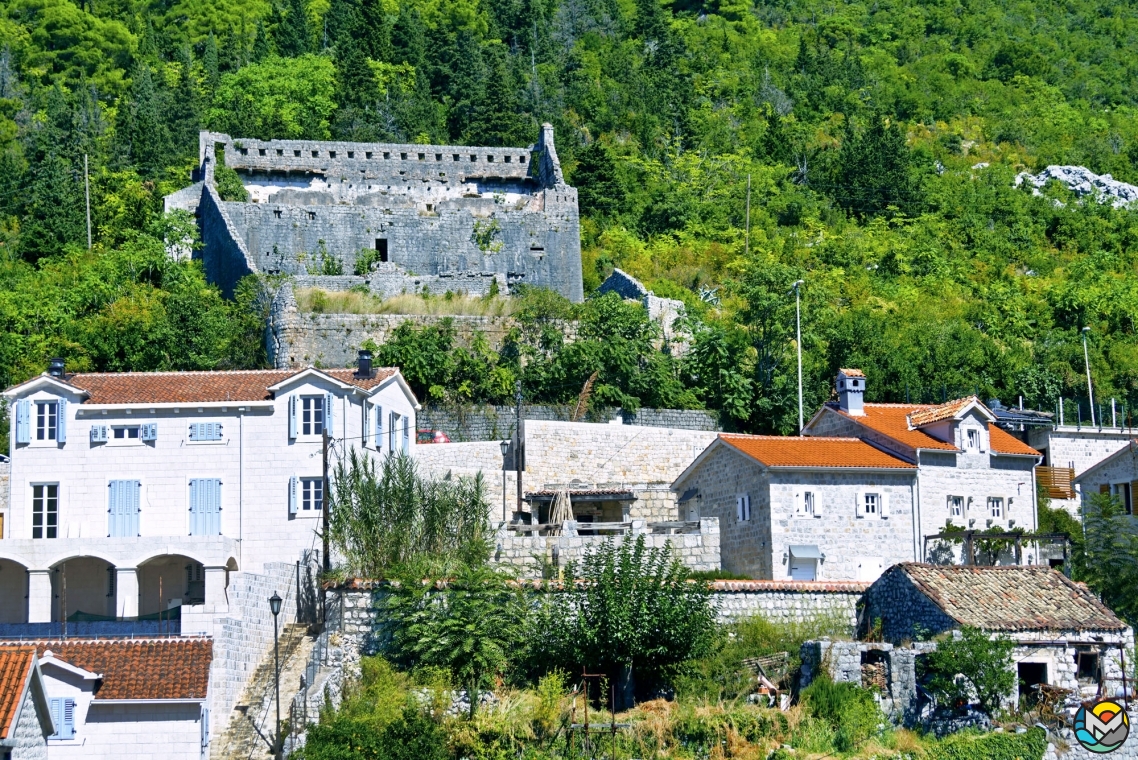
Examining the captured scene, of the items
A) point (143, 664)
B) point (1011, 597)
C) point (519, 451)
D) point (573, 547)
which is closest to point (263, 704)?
point (143, 664)

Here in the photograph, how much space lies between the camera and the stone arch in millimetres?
42719

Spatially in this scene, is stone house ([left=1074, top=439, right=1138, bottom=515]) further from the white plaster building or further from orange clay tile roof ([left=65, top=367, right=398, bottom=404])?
the white plaster building

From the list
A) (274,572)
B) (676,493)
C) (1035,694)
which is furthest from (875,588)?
(274,572)

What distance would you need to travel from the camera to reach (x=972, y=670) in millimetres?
36344

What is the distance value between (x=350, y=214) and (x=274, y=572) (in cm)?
2695

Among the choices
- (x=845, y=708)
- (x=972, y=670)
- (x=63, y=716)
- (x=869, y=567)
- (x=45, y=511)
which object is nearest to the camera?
(x=63, y=716)

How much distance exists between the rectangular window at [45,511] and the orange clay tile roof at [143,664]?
8368 millimetres

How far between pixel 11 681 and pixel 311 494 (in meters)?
14.6

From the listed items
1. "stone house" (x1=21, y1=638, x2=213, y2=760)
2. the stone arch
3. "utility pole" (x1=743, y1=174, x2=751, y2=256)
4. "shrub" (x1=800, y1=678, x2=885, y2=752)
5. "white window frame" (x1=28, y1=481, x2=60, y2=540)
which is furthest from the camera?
"utility pole" (x1=743, y1=174, x2=751, y2=256)

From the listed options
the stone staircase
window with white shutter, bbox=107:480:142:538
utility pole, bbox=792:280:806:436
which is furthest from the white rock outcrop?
the stone staircase

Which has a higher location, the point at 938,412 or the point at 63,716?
the point at 938,412

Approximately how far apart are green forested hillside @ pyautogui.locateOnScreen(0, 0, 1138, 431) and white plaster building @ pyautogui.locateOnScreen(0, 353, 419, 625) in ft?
34.7

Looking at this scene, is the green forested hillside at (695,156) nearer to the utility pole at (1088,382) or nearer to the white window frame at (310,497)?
the utility pole at (1088,382)

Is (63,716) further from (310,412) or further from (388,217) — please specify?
(388,217)
